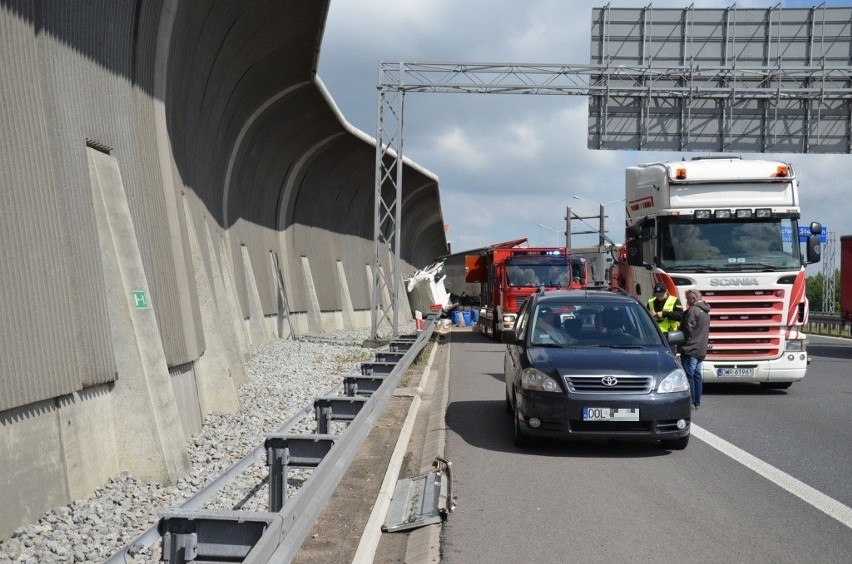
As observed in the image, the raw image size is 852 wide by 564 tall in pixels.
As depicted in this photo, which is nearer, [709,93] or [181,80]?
[181,80]

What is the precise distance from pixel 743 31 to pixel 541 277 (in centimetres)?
953

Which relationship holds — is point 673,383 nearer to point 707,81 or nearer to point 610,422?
point 610,422

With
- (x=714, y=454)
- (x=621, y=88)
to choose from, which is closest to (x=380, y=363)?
(x=714, y=454)

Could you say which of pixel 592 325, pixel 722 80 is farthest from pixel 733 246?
pixel 722 80

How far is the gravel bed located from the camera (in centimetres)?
595

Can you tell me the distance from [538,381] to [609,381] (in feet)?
2.41

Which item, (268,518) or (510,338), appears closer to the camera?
(268,518)

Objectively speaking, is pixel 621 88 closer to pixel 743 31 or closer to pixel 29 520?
pixel 743 31

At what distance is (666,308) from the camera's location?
14.8m

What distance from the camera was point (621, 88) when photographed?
26969mm

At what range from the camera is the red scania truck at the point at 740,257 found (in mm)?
15258

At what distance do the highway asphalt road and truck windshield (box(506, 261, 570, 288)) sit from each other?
56.7 ft

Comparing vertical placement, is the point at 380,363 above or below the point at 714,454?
above

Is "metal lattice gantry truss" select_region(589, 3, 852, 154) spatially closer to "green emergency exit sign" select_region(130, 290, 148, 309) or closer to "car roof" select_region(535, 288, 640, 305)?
"car roof" select_region(535, 288, 640, 305)
